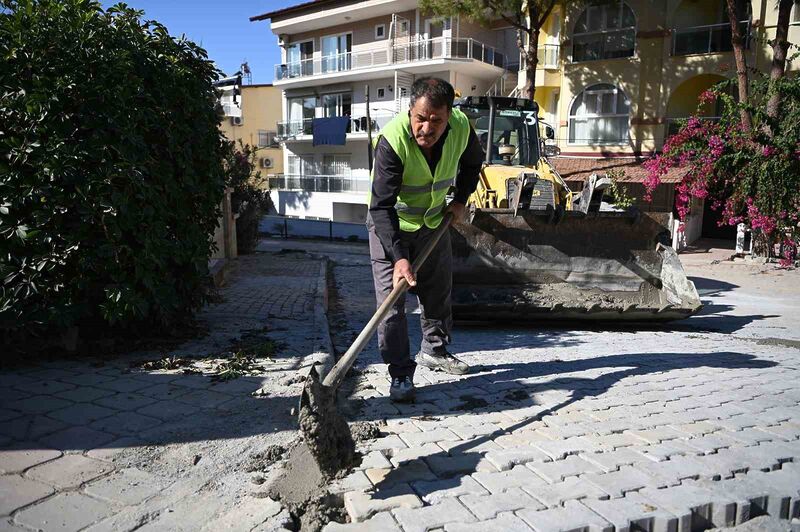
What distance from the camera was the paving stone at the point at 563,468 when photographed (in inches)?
111

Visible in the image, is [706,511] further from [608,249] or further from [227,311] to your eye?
[227,311]

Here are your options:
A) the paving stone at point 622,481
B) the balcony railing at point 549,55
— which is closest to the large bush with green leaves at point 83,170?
Result: the paving stone at point 622,481

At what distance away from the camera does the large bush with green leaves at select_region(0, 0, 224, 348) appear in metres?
4.04

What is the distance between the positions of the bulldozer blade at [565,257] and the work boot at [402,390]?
268cm

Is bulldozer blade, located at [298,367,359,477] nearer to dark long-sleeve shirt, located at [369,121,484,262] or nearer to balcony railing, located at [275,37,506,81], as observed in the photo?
dark long-sleeve shirt, located at [369,121,484,262]

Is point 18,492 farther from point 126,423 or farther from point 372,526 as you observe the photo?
point 372,526

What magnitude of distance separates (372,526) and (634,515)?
108 cm

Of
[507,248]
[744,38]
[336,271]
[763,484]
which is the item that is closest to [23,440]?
[763,484]

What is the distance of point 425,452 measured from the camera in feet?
10.0

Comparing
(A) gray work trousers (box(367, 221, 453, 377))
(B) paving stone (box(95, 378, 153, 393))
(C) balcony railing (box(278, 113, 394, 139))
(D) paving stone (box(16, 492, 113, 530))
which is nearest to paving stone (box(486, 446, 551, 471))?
(A) gray work trousers (box(367, 221, 453, 377))

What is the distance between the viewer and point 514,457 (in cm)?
299

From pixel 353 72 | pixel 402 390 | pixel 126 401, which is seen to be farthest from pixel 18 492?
pixel 353 72

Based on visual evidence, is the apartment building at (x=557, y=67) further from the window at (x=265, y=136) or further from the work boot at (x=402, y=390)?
the work boot at (x=402, y=390)

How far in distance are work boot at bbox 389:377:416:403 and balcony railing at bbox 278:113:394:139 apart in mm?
26193
